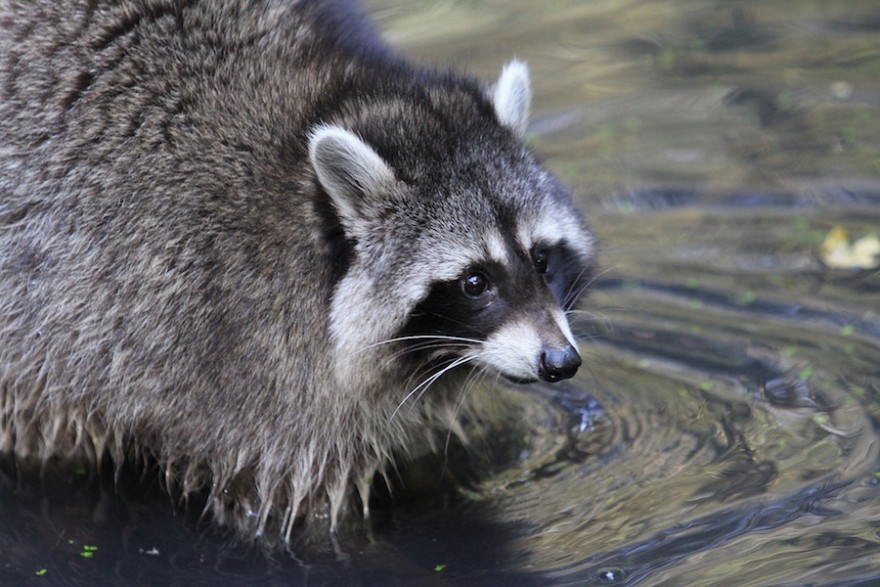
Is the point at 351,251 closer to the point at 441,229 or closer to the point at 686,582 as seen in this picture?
the point at 441,229

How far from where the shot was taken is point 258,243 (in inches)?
189

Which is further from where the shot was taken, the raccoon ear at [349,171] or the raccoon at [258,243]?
the raccoon at [258,243]

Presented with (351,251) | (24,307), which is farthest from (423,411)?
(24,307)

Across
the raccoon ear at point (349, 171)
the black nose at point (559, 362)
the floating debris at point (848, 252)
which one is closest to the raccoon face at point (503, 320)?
the black nose at point (559, 362)

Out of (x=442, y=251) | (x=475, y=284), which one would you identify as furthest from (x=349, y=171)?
(x=475, y=284)

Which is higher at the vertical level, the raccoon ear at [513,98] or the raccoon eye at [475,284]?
the raccoon ear at [513,98]

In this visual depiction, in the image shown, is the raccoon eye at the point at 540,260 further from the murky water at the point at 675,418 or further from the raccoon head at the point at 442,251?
the murky water at the point at 675,418

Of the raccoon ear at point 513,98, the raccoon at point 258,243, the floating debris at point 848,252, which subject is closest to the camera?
the raccoon at point 258,243

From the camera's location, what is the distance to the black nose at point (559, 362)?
4418mm

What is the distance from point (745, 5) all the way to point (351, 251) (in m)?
5.50

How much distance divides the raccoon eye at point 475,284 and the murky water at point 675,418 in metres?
0.87

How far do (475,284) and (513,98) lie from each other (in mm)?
826

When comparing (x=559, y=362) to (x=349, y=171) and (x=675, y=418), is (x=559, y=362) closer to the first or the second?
(x=349, y=171)

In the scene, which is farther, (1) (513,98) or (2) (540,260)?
(1) (513,98)
